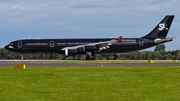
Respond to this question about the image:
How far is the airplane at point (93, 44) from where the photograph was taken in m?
57.8

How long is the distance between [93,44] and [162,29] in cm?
1049

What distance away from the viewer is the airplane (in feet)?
190

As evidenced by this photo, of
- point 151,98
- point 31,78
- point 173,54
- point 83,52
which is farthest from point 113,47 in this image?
point 151,98

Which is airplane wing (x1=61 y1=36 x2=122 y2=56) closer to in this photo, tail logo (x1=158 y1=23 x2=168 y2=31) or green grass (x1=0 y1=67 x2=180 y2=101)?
tail logo (x1=158 y1=23 x2=168 y2=31)

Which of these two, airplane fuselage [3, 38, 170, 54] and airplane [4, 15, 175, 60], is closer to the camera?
airplane [4, 15, 175, 60]

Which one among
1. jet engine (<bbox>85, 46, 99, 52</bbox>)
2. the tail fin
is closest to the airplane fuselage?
the tail fin

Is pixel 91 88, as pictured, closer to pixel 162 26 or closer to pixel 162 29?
pixel 162 29

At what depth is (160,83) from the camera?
66.2 feet

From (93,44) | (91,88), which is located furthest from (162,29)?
(91,88)

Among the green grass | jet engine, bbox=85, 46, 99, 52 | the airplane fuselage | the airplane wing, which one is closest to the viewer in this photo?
the green grass

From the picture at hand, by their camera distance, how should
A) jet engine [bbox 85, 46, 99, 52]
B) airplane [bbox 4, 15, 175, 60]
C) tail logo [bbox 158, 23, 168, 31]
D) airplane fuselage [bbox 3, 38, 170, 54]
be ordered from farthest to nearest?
1. tail logo [bbox 158, 23, 168, 31]
2. airplane fuselage [bbox 3, 38, 170, 54]
3. airplane [bbox 4, 15, 175, 60]
4. jet engine [bbox 85, 46, 99, 52]

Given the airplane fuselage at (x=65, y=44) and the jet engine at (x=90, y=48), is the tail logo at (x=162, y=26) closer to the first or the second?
the airplane fuselage at (x=65, y=44)

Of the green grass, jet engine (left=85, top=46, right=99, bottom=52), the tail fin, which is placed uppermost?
the tail fin

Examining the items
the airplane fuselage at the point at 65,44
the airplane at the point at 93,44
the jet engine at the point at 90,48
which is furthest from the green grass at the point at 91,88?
the airplane fuselage at the point at 65,44
